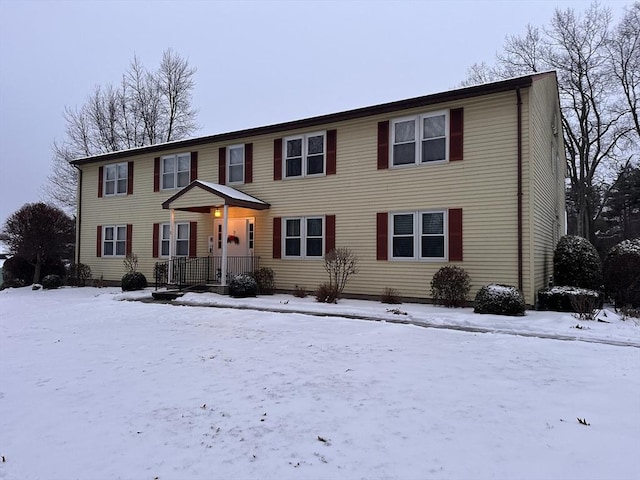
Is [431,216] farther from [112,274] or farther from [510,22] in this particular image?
[510,22]

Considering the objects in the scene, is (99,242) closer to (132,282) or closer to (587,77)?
(132,282)

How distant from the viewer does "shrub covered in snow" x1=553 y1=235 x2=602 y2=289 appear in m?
12.0

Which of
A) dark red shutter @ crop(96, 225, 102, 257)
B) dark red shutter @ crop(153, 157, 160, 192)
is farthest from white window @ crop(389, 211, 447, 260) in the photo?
dark red shutter @ crop(96, 225, 102, 257)

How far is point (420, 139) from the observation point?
1228 cm

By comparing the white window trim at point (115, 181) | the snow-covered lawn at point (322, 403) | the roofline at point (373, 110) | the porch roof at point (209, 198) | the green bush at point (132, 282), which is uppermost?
the roofline at point (373, 110)

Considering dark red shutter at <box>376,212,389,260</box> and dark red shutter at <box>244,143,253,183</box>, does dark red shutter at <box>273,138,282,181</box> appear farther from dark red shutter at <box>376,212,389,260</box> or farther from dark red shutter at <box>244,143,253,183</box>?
dark red shutter at <box>376,212,389,260</box>

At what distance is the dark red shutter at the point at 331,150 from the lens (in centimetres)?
1370

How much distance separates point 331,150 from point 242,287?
17.1 ft

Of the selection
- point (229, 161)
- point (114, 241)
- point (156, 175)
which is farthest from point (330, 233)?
point (114, 241)

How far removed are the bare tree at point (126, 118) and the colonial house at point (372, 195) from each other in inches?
572

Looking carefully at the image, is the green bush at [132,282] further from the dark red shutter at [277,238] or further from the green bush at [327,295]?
the green bush at [327,295]

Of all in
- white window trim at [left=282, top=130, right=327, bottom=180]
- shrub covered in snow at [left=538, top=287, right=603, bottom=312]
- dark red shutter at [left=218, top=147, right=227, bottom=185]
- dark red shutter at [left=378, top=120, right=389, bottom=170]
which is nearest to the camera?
shrub covered in snow at [left=538, top=287, right=603, bottom=312]

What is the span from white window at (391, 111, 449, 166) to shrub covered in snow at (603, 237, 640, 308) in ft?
17.0

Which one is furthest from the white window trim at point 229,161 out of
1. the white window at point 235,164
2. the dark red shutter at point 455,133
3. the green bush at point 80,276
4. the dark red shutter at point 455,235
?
the green bush at point 80,276
